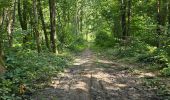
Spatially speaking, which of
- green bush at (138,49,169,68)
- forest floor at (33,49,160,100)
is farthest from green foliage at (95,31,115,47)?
forest floor at (33,49,160,100)

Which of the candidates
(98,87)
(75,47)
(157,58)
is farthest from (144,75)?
(75,47)

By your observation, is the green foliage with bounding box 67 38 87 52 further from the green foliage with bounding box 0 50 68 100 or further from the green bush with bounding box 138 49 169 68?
the green foliage with bounding box 0 50 68 100

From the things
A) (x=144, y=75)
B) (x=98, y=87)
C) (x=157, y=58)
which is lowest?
(x=144, y=75)

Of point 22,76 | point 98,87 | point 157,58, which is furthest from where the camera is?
point 157,58

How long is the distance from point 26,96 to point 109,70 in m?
7.15

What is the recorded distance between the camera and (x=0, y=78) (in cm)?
1074

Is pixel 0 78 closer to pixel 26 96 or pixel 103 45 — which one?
pixel 26 96

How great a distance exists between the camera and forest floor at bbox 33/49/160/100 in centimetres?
1049

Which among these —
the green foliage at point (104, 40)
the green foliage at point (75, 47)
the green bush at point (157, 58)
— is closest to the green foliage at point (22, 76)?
the green bush at point (157, 58)

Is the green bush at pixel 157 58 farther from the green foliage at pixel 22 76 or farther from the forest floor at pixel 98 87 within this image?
the green foliage at pixel 22 76

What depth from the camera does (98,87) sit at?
11.9m

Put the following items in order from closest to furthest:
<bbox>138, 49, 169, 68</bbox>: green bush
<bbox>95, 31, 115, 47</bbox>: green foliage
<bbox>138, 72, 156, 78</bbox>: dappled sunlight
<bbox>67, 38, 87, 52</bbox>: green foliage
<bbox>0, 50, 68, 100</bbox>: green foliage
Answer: <bbox>0, 50, 68, 100</bbox>: green foliage < <bbox>138, 72, 156, 78</bbox>: dappled sunlight < <bbox>138, 49, 169, 68</bbox>: green bush < <bbox>67, 38, 87, 52</bbox>: green foliage < <bbox>95, 31, 115, 47</bbox>: green foliage

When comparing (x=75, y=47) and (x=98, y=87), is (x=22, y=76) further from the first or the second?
(x=75, y=47)

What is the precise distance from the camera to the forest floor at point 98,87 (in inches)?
413
